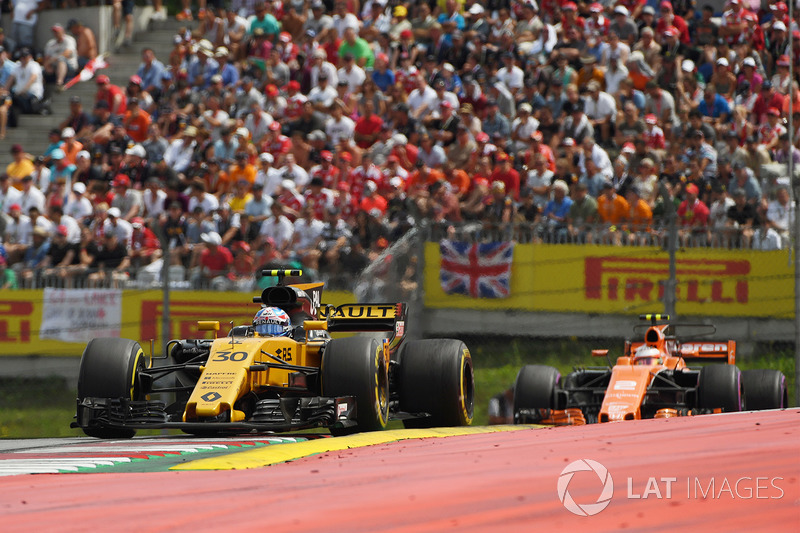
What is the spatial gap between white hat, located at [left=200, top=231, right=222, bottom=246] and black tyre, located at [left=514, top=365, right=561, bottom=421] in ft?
13.3

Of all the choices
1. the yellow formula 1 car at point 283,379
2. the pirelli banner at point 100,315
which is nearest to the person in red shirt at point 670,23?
the pirelli banner at point 100,315

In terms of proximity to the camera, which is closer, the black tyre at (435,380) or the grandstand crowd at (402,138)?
the black tyre at (435,380)

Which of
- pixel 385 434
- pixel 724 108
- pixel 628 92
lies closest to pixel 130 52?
pixel 628 92

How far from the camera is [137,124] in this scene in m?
18.3

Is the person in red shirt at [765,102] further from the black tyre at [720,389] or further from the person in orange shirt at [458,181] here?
the black tyre at [720,389]

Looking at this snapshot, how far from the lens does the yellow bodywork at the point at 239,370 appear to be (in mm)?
8461

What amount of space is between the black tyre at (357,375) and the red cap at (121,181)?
8312 millimetres

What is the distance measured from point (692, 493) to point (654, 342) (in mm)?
6955

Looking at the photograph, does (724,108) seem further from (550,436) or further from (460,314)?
(550,436)

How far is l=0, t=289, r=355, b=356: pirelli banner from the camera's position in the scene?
1281 cm

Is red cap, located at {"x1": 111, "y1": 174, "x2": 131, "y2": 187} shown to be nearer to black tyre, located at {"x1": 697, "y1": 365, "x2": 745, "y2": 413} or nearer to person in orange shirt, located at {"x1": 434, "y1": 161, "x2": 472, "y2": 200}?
person in orange shirt, located at {"x1": 434, "y1": 161, "x2": 472, "y2": 200}

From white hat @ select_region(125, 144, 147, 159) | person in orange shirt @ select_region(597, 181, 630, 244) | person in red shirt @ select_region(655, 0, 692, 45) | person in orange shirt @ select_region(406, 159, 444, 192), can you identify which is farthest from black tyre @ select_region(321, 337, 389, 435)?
person in red shirt @ select_region(655, 0, 692, 45)

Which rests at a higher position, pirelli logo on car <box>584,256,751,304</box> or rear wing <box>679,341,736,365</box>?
pirelli logo on car <box>584,256,751,304</box>

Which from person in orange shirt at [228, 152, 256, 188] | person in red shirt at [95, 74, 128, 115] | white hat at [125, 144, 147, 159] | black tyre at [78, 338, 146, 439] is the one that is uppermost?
person in red shirt at [95, 74, 128, 115]
